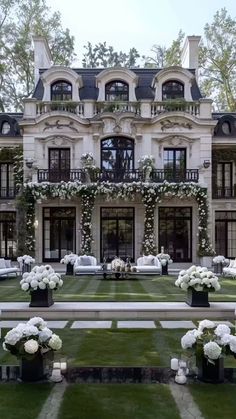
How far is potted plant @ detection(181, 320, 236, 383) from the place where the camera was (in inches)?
227

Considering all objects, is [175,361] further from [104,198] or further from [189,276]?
[104,198]

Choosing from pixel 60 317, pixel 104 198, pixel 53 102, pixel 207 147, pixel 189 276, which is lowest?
pixel 60 317

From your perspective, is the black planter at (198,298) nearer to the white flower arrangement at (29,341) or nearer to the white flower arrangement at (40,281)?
the white flower arrangement at (40,281)

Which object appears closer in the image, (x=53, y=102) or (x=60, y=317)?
(x=60, y=317)

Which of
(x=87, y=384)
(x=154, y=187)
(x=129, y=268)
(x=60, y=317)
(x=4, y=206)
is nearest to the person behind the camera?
(x=87, y=384)

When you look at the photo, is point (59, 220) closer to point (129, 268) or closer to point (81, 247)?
point (81, 247)

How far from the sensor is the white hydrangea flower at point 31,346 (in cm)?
571

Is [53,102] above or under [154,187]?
above

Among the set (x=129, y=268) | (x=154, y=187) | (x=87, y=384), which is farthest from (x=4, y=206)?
(x=87, y=384)

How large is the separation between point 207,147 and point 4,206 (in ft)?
34.4

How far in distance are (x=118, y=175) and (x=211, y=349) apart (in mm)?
18882

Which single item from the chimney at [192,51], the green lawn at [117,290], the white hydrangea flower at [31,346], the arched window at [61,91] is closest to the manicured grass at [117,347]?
the white hydrangea flower at [31,346]

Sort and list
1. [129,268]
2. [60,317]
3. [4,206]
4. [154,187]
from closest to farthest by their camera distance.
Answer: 1. [60,317]
2. [129,268]
3. [154,187]
4. [4,206]

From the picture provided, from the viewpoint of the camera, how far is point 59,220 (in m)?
24.7
